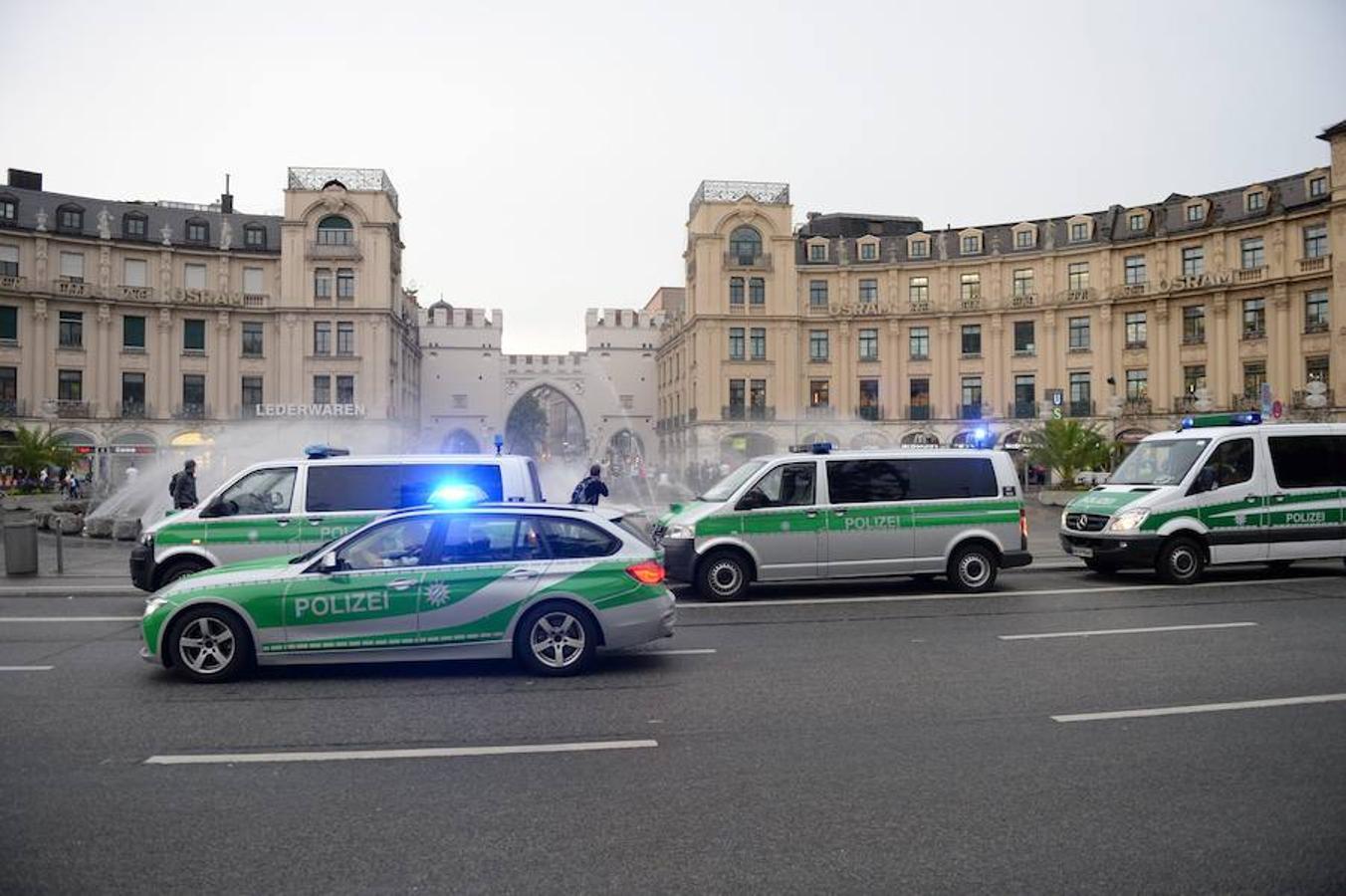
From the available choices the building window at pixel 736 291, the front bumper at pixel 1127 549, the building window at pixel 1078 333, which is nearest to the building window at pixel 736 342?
the building window at pixel 736 291

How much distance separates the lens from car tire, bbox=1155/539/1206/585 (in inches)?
567

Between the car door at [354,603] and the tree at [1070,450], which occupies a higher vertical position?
the tree at [1070,450]

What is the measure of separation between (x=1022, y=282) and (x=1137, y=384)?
359 inches

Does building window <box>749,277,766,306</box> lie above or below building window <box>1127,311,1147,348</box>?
above

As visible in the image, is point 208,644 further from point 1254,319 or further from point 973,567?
point 1254,319

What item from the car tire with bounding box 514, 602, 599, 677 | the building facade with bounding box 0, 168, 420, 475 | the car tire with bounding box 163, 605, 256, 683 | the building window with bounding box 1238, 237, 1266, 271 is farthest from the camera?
the building facade with bounding box 0, 168, 420, 475

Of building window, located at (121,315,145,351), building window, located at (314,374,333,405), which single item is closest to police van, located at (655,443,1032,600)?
building window, located at (314,374,333,405)

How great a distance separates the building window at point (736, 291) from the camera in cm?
6064

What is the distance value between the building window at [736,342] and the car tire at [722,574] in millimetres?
48218

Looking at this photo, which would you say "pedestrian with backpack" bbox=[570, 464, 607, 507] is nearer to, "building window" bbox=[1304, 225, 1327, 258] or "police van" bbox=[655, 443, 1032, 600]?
"police van" bbox=[655, 443, 1032, 600]

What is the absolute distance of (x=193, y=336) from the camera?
5869 cm

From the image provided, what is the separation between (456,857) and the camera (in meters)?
4.56

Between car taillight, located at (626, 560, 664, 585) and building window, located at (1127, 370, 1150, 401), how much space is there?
5346cm

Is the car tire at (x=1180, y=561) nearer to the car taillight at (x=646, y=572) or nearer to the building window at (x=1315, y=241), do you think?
the car taillight at (x=646, y=572)
